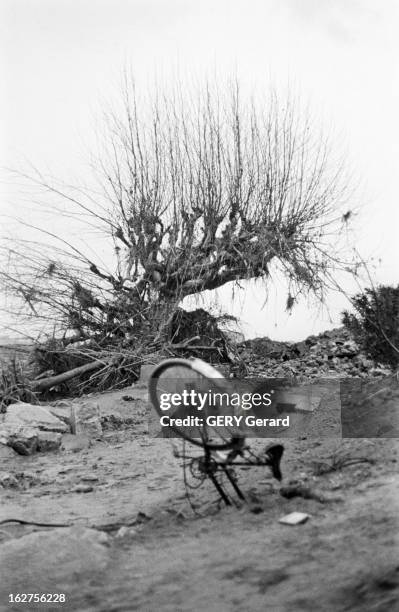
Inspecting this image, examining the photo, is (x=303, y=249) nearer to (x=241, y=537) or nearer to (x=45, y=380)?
(x=45, y=380)

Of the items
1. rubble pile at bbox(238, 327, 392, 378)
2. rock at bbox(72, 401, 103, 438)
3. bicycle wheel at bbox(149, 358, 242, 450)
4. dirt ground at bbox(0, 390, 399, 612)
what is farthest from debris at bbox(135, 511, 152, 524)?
rubble pile at bbox(238, 327, 392, 378)

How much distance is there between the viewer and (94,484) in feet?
17.3

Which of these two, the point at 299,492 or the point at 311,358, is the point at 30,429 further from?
the point at 311,358

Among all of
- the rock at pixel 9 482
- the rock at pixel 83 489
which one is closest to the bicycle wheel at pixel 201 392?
the rock at pixel 83 489

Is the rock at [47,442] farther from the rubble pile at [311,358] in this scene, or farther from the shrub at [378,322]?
the rubble pile at [311,358]

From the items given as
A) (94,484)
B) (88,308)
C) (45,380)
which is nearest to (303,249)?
(88,308)

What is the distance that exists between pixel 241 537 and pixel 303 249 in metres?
8.34

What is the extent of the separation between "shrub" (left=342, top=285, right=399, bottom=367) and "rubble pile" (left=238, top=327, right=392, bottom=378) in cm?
90

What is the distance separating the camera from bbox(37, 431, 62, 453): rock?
21.7ft

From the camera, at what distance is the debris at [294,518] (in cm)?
360

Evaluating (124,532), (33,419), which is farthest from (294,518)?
(33,419)

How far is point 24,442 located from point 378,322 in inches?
147

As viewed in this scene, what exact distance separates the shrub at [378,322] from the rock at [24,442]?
347 cm

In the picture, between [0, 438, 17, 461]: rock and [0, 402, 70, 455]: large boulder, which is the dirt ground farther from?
[0, 402, 70, 455]: large boulder
